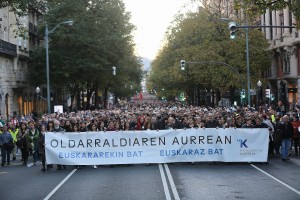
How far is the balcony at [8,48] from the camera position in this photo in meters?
49.4

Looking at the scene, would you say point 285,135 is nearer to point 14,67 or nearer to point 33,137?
point 33,137

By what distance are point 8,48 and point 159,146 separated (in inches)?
1426

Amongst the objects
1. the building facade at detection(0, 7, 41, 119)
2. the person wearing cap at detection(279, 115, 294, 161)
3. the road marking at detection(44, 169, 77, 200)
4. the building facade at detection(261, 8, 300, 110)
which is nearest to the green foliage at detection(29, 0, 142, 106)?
the building facade at detection(0, 7, 41, 119)

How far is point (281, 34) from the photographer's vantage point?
5956 cm

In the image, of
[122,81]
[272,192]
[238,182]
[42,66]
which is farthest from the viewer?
[122,81]

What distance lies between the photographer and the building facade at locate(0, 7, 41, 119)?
50281 millimetres

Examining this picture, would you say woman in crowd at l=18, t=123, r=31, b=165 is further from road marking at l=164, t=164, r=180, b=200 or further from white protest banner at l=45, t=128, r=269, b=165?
road marking at l=164, t=164, r=180, b=200

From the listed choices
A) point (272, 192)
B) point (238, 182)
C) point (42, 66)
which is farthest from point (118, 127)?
point (42, 66)

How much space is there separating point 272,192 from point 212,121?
7889 mm

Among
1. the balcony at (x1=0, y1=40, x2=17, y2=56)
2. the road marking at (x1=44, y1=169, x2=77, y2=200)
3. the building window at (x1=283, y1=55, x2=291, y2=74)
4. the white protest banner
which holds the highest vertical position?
the balcony at (x1=0, y1=40, x2=17, y2=56)

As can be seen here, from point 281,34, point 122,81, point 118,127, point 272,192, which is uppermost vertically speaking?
point 281,34

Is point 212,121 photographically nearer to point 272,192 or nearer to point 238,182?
point 238,182

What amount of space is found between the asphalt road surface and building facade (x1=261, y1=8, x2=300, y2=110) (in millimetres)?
34679

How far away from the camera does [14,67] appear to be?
5456 centimetres
